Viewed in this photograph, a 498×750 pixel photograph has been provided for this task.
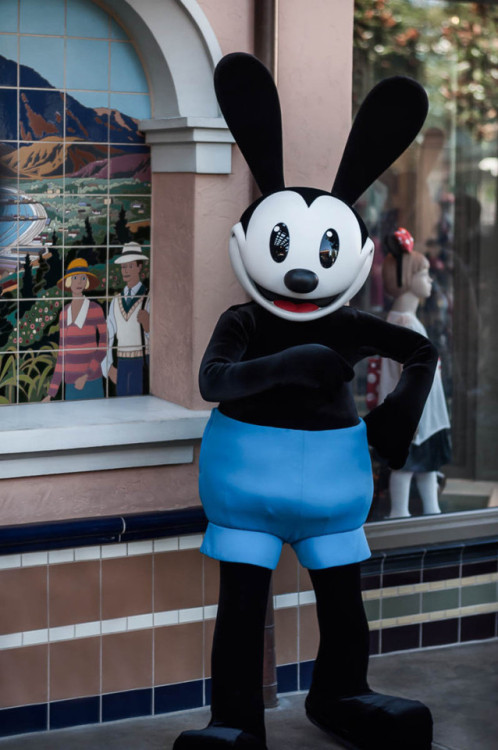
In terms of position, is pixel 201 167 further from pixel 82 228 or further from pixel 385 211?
pixel 385 211

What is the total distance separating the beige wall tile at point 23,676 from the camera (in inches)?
157

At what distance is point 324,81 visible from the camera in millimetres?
4250

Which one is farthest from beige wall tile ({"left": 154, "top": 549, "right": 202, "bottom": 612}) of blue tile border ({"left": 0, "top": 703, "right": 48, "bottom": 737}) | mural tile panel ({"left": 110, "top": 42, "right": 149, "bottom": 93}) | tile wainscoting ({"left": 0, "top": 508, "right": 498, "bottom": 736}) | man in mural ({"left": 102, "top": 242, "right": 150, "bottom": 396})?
mural tile panel ({"left": 110, "top": 42, "right": 149, "bottom": 93})

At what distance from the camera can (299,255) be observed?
11.7 ft

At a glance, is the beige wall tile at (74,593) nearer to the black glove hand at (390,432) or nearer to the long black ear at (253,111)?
the black glove hand at (390,432)

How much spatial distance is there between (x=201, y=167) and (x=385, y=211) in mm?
1490

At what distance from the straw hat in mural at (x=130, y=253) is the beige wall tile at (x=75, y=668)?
137cm

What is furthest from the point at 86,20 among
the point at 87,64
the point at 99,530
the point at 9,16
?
the point at 99,530

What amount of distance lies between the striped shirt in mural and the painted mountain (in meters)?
0.49

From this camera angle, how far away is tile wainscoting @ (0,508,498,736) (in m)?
3.99

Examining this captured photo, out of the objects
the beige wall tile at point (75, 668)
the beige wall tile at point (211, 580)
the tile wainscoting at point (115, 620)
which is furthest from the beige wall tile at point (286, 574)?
the beige wall tile at point (75, 668)

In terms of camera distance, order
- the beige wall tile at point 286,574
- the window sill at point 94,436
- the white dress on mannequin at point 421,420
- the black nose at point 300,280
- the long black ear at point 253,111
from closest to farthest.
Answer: the black nose at point 300,280, the long black ear at point 253,111, the window sill at point 94,436, the beige wall tile at point 286,574, the white dress on mannequin at point 421,420

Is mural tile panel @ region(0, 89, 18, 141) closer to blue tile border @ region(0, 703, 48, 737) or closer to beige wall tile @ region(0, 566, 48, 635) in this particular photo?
beige wall tile @ region(0, 566, 48, 635)

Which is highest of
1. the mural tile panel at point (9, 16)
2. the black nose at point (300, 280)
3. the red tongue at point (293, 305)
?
the mural tile panel at point (9, 16)
